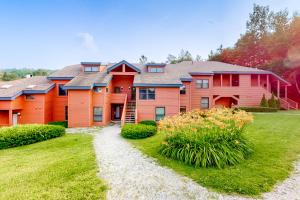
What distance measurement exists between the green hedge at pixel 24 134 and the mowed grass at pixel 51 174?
121 centimetres

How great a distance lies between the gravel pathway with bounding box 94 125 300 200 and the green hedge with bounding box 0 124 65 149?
282 inches

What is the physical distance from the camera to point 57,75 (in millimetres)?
21672

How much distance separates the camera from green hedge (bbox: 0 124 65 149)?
39.3 feet

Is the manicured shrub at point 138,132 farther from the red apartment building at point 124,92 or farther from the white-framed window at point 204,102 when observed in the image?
the white-framed window at point 204,102

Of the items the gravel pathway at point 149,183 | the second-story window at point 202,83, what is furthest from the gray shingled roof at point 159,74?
the gravel pathway at point 149,183

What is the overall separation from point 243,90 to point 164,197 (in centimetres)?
2291

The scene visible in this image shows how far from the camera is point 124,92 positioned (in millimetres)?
23078

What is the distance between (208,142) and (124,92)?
16742mm

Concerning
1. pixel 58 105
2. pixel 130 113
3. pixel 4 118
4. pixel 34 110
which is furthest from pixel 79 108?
pixel 4 118

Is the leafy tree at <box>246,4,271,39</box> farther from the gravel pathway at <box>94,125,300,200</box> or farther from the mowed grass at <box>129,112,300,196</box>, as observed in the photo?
the gravel pathway at <box>94,125,300,200</box>

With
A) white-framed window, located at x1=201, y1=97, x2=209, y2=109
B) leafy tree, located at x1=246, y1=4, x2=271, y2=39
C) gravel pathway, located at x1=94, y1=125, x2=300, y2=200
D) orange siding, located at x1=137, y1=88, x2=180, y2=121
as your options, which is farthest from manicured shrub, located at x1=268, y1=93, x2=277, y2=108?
leafy tree, located at x1=246, y1=4, x2=271, y2=39

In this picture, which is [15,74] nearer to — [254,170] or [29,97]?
[29,97]

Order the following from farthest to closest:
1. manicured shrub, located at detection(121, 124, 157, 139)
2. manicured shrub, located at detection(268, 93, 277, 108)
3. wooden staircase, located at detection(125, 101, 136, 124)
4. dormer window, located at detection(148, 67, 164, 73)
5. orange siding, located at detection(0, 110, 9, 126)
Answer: manicured shrub, located at detection(268, 93, 277, 108) → dormer window, located at detection(148, 67, 164, 73) → wooden staircase, located at detection(125, 101, 136, 124) → orange siding, located at detection(0, 110, 9, 126) → manicured shrub, located at detection(121, 124, 157, 139)

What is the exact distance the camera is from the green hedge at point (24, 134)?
39.3ft
